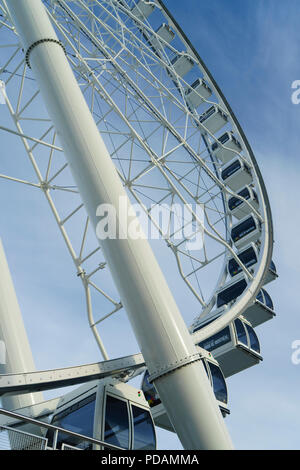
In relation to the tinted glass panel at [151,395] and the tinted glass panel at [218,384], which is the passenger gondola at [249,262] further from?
the tinted glass panel at [151,395]

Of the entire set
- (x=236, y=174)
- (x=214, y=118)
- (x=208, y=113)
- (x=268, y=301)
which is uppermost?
(x=208, y=113)

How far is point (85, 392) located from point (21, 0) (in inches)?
251

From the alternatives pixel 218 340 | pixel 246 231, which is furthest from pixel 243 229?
pixel 218 340

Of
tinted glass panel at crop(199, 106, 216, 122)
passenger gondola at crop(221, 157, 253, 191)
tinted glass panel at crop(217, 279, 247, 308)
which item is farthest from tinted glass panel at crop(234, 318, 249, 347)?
tinted glass panel at crop(199, 106, 216, 122)

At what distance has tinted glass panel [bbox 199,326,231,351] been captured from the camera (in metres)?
14.9

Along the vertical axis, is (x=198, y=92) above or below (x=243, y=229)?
above

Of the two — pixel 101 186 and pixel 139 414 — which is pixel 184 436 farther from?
pixel 101 186

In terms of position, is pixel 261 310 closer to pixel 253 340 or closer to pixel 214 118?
pixel 253 340

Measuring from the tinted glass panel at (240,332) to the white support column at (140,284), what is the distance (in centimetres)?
844

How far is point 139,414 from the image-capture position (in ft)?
27.4

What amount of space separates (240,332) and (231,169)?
8074mm

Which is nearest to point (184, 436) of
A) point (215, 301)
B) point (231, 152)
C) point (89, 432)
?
point (89, 432)

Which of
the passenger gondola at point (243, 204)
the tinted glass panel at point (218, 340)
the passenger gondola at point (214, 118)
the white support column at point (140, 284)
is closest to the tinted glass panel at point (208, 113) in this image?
the passenger gondola at point (214, 118)

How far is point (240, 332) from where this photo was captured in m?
15.2
